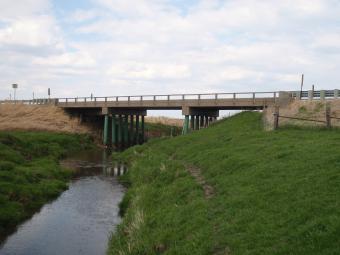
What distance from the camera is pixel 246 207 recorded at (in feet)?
44.3

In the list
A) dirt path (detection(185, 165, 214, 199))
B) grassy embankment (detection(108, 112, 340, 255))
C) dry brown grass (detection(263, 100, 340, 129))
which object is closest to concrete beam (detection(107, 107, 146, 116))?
dry brown grass (detection(263, 100, 340, 129))

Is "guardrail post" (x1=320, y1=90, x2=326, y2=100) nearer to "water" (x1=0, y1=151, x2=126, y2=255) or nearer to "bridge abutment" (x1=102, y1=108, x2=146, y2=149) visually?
"water" (x1=0, y1=151, x2=126, y2=255)

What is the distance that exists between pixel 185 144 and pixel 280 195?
81.4 feet

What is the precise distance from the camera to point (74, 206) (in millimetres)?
23656

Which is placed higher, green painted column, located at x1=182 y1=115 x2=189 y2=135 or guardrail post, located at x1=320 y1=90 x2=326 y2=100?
guardrail post, located at x1=320 y1=90 x2=326 y2=100

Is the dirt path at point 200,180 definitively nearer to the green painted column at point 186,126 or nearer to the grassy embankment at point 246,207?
the grassy embankment at point 246,207

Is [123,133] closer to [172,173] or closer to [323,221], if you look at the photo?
[172,173]

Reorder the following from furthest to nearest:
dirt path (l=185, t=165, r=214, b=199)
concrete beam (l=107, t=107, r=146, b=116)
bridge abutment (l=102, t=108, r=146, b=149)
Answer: concrete beam (l=107, t=107, r=146, b=116) → bridge abutment (l=102, t=108, r=146, b=149) → dirt path (l=185, t=165, r=214, b=199)

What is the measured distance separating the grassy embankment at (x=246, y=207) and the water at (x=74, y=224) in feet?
4.70

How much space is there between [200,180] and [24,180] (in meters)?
11.8

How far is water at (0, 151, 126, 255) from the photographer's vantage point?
16.7 meters

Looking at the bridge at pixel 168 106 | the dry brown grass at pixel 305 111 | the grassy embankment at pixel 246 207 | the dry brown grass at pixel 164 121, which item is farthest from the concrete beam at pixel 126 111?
the grassy embankment at pixel 246 207

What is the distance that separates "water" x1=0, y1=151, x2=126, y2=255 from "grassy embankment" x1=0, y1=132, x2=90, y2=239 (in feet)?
2.10

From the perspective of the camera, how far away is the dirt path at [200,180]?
17.6 m
